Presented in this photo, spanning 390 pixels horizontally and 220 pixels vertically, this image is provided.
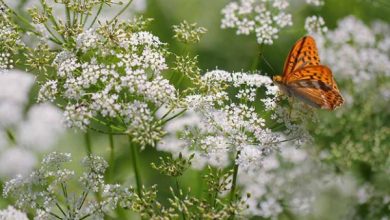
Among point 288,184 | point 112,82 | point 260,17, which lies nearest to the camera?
point 112,82

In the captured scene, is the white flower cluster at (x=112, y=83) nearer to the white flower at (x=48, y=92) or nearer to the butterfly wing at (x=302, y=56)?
the white flower at (x=48, y=92)

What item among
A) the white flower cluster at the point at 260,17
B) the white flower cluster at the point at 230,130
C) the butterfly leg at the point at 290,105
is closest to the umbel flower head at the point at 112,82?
the white flower cluster at the point at 230,130

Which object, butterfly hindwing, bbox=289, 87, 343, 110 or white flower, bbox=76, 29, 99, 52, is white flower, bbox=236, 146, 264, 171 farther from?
white flower, bbox=76, 29, 99, 52

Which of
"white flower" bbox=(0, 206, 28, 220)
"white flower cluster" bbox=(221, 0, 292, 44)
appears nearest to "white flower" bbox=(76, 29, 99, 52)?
"white flower" bbox=(0, 206, 28, 220)

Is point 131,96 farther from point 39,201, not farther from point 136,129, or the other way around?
point 39,201

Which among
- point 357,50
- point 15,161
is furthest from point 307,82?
point 15,161

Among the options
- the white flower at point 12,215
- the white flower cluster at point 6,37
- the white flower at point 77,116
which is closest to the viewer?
the white flower at point 77,116

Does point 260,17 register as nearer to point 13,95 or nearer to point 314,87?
point 314,87
